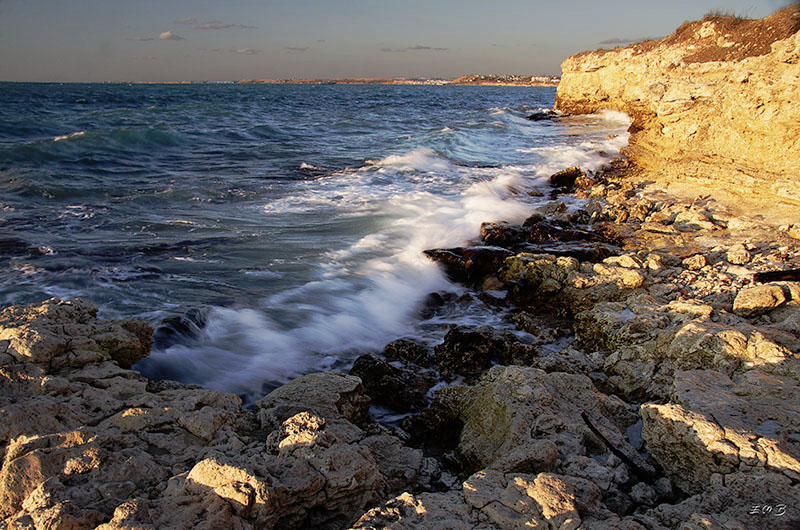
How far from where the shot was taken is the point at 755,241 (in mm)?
6566

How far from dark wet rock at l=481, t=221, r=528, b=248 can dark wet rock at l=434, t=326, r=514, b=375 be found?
330 cm

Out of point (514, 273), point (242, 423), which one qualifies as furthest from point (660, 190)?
point (242, 423)

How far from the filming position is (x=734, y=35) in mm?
12070

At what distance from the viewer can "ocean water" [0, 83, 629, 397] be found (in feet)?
19.1

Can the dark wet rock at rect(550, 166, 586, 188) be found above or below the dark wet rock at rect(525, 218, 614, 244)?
above

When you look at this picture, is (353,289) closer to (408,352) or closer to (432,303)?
(432,303)

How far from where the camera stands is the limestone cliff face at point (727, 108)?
806cm

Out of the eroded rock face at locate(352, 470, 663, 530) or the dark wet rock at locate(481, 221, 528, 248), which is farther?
the dark wet rock at locate(481, 221, 528, 248)

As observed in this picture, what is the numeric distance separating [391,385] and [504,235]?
14.9 feet

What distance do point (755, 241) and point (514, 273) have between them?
10.7 ft

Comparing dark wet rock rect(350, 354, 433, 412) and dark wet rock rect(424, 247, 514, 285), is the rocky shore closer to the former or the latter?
dark wet rock rect(350, 354, 433, 412)

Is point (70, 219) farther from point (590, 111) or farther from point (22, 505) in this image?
point (590, 111)

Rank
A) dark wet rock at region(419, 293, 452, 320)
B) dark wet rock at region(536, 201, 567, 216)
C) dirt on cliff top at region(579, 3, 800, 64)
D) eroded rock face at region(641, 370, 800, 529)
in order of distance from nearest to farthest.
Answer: eroded rock face at region(641, 370, 800, 529) → dark wet rock at region(419, 293, 452, 320) → dark wet rock at region(536, 201, 567, 216) → dirt on cliff top at region(579, 3, 800, 64)

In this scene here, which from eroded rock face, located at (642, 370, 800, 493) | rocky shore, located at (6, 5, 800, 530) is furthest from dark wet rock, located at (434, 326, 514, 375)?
eroded rock face, located at (642, 370, 800, 493)
